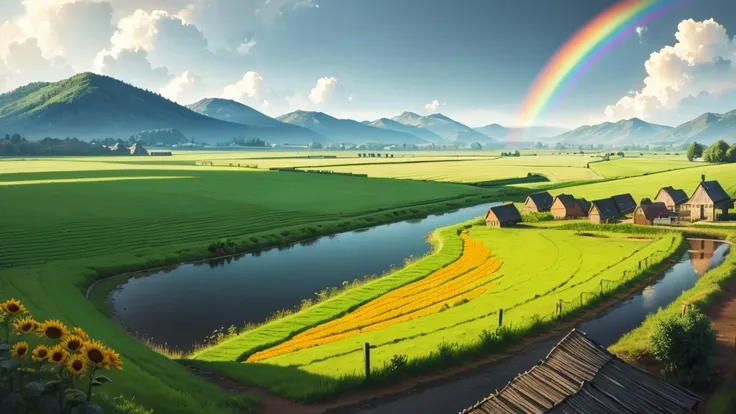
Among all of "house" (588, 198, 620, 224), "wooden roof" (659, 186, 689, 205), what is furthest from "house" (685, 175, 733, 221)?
"house" (588, 198, 620, 224)

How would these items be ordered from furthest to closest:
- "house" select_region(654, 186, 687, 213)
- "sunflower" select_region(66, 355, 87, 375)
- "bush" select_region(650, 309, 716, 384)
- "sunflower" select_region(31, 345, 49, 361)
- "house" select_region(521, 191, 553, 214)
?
1. "house" select_region(521, 191, 553, 214)
2. "house" select_region(654, 186, 687, 213)
3. "bush" select_region(650, 309, 716, 384)
4. "sunflower" select_region(31, 345, 49, 361)
5. "sunflower" select_region(66, 355, 87, 375)

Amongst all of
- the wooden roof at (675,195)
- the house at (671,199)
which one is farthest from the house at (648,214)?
the wooden roof at (675,195)

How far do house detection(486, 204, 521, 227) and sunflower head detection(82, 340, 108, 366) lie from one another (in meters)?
68.8

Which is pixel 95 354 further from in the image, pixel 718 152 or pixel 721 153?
pixel 718 152

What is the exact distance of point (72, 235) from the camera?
63000mm

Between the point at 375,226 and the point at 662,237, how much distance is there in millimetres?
39613

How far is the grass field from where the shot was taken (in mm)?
27094

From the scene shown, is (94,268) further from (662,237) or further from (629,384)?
(662,237)

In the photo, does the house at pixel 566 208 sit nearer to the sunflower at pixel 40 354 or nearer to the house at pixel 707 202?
the house at pixel 707 202

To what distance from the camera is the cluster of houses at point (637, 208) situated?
244 ft

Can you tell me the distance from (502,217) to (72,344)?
229 ft

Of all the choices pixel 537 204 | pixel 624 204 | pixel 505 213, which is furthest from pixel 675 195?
pixel 505 213

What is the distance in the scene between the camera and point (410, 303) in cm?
4094

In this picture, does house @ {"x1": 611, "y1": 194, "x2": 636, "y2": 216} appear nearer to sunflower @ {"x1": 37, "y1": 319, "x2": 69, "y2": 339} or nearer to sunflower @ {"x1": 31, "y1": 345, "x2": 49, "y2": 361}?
sunflower @ {"x1": 37, "y1": 319, "x2": 69, "y2": 339}
